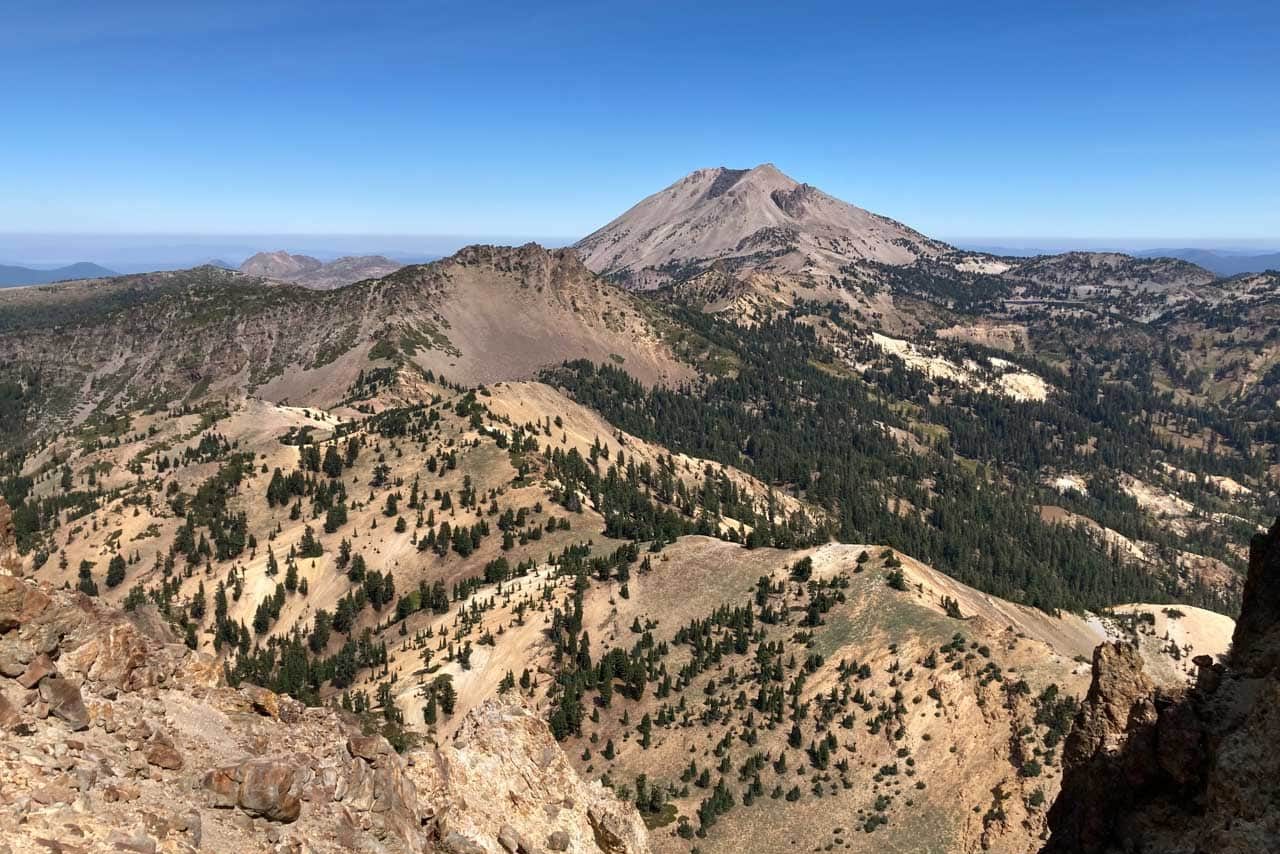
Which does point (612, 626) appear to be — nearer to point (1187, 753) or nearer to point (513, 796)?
point (513, 796)

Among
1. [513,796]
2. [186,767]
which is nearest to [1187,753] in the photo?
[513,796]

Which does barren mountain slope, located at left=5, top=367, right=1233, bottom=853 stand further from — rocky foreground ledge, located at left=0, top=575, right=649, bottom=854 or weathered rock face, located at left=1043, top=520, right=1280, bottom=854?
weathered rock face, located at left=1043, top=520, right=1280, bottom=854

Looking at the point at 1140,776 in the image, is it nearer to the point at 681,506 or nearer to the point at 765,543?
the point at 765,543

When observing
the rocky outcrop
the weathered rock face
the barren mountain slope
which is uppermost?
the weathered rock face

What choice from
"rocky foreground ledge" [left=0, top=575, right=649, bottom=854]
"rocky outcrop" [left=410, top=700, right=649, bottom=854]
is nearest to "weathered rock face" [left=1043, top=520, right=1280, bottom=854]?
"rocky outcrop" [left=410, top=700, right=649, bottom=854]

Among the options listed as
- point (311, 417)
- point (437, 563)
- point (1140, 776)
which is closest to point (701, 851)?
point (1140, 776)

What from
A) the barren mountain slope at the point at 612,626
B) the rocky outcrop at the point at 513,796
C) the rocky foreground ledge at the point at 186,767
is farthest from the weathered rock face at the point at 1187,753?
the rocky foreground ledge at the point at 186,767
